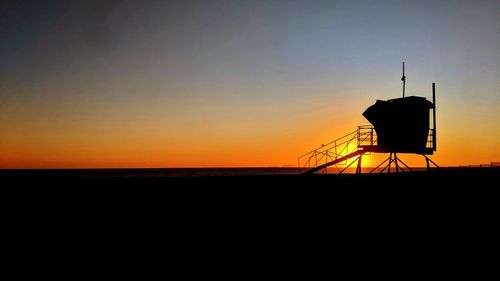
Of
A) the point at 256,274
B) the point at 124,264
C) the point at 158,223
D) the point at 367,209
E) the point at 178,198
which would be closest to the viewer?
the point at 256,274

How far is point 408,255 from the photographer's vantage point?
702 cm

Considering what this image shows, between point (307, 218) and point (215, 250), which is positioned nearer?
point (215, 250)

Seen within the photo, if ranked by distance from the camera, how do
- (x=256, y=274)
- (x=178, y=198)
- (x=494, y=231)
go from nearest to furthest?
(x=256, y=274)
(x=494, y=231)
(x=178, y=198)

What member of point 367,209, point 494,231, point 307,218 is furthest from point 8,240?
point 494,231

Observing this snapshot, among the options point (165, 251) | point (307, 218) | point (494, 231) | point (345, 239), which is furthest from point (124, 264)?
point (494, 231)

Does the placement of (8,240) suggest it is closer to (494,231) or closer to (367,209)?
(367,209)

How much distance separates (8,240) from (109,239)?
276cm

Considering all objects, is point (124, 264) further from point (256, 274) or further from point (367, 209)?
point (367, 209)

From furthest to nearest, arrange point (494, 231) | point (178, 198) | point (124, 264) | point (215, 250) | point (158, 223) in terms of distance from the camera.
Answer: point (178, 198) → point (158, 223) → point (494, 231) → point (215, 250) → point (124, 264)

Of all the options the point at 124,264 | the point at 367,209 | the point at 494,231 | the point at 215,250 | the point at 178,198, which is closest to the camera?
the point at 124,264

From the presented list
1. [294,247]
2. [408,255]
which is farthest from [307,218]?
[408,255]

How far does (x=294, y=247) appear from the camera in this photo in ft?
25.1

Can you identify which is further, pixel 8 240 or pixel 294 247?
pixel 8 240

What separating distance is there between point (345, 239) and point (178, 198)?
9.16 m
